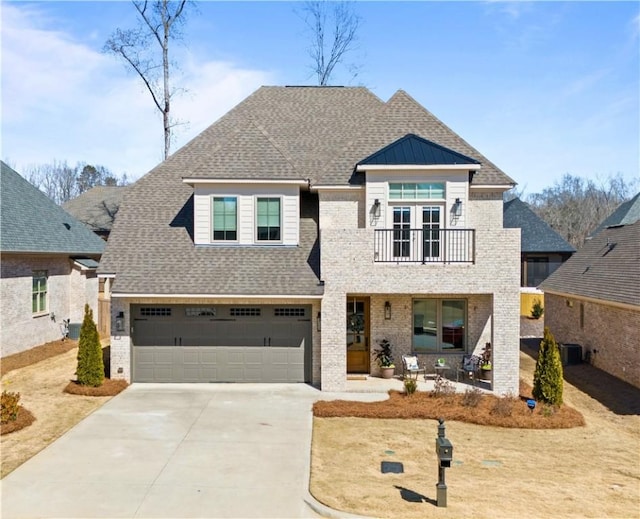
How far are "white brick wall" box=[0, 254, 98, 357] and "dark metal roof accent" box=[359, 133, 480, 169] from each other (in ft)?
44.8

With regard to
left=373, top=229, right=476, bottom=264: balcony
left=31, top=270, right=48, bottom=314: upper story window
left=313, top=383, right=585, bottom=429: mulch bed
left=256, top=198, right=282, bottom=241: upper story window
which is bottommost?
left=313, top=383, right=585, bottom=429: mulch bed

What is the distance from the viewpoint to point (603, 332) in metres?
17.0

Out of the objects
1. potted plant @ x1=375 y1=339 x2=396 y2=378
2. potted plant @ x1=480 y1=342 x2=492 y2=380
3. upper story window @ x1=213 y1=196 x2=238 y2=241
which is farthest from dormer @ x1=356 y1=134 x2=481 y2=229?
upper story window @ x1=213 y1=196 x2=238 y2=241

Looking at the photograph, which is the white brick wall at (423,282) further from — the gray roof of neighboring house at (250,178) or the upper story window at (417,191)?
the upper story window at (417,191)

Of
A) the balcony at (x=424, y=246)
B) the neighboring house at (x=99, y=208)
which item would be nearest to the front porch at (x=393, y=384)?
the balcony at (x=424, y=246)

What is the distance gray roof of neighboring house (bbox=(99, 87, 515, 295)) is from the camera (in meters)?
14.5

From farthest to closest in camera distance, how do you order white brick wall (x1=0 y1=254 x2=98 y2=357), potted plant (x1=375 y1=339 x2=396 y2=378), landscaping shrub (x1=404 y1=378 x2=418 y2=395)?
white brick wall (x1=0 y1=254 x2=98 y2=357)
potted plant (x1=375 y1=339 x2=396 y2=378)
landscaping shrub (x1=404 y1=378 x2=418 y2=395)

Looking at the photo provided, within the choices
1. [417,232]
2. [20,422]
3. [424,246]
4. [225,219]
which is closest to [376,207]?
[417,232]

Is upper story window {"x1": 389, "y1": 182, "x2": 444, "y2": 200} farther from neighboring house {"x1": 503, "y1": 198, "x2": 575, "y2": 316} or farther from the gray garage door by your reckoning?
neighboring house {"x1": 503, "y1": 198, "x2": 575, "y2": 316}

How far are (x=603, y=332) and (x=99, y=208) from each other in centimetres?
3517

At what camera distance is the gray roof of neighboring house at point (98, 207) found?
119ft

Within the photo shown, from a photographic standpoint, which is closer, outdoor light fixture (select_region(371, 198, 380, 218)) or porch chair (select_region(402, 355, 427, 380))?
porch chair (select_region(402, 355, 427, 380))

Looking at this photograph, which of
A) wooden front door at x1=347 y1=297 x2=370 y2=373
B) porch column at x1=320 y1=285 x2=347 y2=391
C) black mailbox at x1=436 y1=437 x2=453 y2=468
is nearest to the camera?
black mailbox at x1=436 y1=437 x2=453 y2=468

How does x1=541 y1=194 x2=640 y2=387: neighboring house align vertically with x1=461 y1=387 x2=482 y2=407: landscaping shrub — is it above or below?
above
